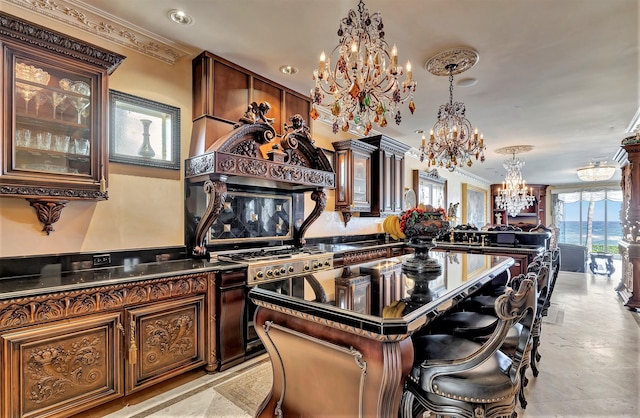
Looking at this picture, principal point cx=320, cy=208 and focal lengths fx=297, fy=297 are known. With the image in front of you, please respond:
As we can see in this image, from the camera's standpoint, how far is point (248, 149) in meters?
2.98

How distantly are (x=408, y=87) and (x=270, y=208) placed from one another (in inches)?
85.0

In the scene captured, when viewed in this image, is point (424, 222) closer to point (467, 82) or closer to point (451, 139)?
point (451, 139)

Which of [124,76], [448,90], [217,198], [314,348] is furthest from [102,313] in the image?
[448,90]

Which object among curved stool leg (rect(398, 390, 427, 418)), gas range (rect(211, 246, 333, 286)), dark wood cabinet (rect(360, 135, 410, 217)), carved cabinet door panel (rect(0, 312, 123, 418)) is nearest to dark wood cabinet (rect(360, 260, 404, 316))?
curved stool leg (rect(398, 390, 427, 418))

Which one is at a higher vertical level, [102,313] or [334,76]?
[334,76]

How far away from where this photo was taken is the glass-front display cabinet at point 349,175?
183 inches

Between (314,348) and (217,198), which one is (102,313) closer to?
(217,198)

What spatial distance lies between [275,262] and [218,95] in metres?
1.75

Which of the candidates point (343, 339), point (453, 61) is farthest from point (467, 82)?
point (343, 339)

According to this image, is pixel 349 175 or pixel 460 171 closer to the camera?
pixel 349 175

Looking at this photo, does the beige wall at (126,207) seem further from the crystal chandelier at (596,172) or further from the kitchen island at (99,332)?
the crystal chandelier at (596,172)

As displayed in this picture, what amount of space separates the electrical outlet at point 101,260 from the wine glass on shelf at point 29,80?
Result: 3.67ft

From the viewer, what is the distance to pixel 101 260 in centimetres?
239

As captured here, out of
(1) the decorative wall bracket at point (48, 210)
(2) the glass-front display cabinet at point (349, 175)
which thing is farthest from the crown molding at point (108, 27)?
(2) the glass-front display cabinet at point (349, 175)
